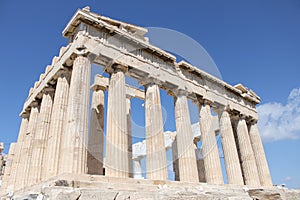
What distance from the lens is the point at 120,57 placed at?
17.7 metres

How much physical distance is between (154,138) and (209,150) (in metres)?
6.21

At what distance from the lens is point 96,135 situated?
18.6 m

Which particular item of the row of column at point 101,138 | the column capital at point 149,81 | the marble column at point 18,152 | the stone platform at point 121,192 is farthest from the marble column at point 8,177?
the column capital at point 149,81

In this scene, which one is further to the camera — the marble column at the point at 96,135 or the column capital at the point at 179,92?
the column capital at the point at 179,92

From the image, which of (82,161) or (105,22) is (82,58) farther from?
(82,161)

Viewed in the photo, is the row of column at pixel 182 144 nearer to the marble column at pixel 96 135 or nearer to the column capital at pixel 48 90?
the marble column at pixel 96 135

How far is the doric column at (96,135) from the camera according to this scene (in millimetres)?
17422

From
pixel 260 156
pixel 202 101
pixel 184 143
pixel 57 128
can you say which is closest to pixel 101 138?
pixel 57 128

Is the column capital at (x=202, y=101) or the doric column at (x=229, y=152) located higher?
the column capital at (x=202, y=101)

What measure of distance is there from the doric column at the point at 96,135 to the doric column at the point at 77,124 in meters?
4.47

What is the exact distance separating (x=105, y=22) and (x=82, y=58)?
13.2 feet

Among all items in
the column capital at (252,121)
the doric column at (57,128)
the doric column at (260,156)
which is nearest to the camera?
the doric column at (57,128)

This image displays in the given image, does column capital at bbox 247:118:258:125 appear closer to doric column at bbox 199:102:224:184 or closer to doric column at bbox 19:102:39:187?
doric column at bbox 199:102:224:184

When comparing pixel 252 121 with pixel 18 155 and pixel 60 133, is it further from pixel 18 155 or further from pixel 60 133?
pixel 18 155
